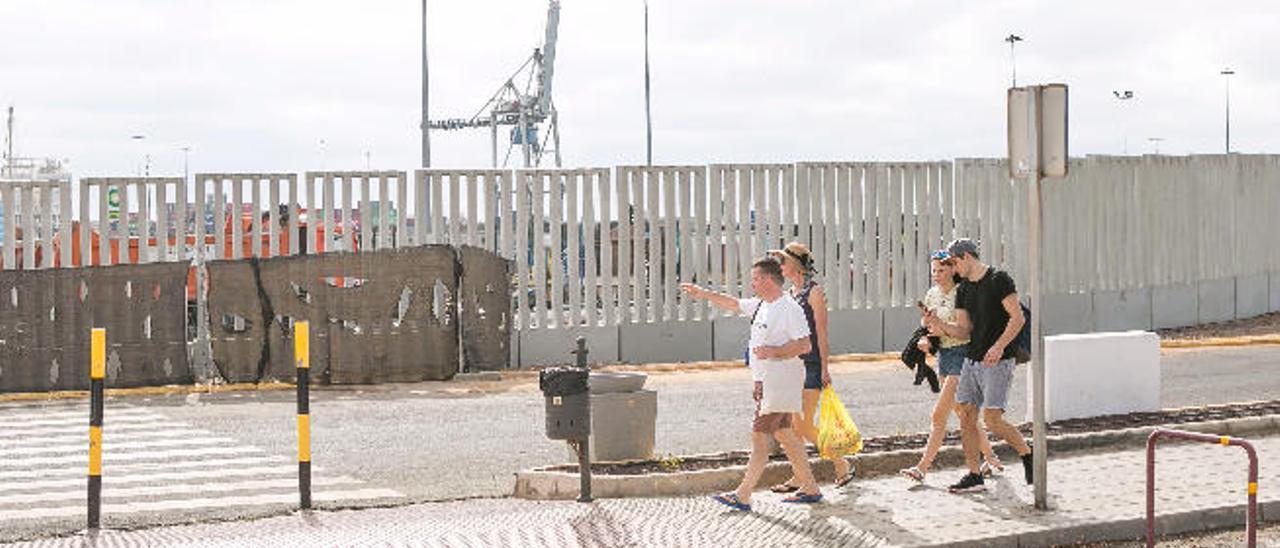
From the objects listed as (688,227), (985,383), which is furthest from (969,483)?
(688,227)

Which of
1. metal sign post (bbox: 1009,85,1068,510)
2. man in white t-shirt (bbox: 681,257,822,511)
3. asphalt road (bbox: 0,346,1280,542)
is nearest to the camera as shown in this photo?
man in white t-shirt (bbox: 681,257,822,511)

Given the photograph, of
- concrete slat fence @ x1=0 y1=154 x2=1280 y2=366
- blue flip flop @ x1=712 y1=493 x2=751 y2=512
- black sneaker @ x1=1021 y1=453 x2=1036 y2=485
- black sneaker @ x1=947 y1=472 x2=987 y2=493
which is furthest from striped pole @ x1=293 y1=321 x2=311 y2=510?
concrete slat fence @ x1=0 y1=154 x2=1280 y2=366

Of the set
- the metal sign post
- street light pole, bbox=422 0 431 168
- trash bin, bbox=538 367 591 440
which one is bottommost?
trash bin, bbox=538 367 591 440

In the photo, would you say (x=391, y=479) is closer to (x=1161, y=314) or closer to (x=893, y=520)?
(x=893, y=520)

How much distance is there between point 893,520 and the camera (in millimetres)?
11688

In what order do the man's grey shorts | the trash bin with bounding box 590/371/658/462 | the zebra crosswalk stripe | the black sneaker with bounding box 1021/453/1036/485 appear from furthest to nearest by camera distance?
the trash bin with bounding box 590/371/658/462 < the zebra crosswalk stripe < the black sneaker with bounding box 1021/453/1036/485 < the man's grey shorts

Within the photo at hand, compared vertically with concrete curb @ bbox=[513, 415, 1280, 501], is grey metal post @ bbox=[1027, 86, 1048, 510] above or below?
above

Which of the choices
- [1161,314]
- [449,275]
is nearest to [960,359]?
[449,275]

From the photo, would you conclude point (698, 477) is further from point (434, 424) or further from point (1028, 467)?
point (434, 424)

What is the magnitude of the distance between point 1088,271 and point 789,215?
752 cm

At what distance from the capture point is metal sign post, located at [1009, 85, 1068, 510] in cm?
1187

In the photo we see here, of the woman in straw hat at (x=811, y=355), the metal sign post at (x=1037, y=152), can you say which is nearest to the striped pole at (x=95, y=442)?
the woman in straw hat at (x=811, y=355)

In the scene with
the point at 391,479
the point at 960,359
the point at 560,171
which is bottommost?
the point at 391,479

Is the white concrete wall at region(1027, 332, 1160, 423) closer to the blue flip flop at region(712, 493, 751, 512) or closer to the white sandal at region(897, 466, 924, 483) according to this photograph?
the white sandal at region(897, 466, 924, 483)
